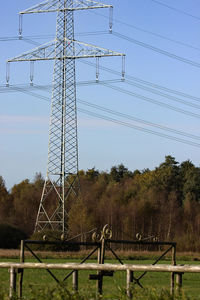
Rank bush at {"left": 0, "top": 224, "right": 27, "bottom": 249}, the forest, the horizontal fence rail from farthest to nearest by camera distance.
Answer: the forest
bush at {"left": 0, "top": 224, "right": 27, "bottom": 249}
the horizontal fence rail

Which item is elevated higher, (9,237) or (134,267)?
(9,237)

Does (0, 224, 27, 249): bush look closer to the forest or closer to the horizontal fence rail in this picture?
the forest

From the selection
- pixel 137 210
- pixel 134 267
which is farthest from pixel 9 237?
pixel 134 267

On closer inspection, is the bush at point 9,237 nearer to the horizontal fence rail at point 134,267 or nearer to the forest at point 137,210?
the forest at point 137,210

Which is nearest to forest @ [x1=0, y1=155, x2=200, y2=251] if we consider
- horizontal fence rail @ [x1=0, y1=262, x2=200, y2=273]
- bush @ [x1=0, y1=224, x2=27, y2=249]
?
bush @ [x1=0, y1=224, x2=27, y2=249]

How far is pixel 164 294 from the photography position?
858 cm

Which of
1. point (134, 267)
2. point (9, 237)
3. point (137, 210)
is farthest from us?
point (137, 210)

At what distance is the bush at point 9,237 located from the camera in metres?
54.8

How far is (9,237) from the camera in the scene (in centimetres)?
5509

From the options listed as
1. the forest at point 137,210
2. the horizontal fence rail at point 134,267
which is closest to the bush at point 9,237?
the forest at point 137,210

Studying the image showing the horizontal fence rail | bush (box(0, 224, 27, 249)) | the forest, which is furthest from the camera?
the forest

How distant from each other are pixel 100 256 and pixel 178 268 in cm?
559

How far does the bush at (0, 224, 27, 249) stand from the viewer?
54812 mm

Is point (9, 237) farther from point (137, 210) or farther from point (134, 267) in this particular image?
point (134, 267)
